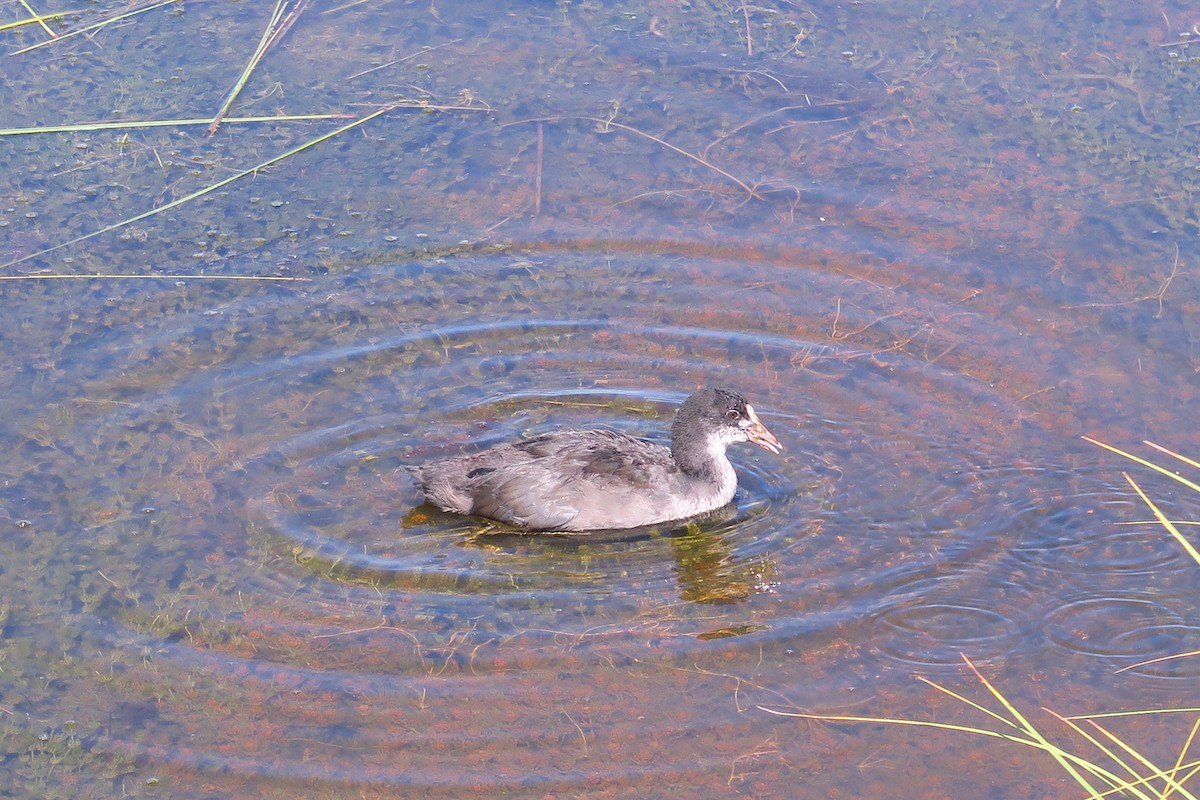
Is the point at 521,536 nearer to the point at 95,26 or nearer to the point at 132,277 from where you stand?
the point at 132,277

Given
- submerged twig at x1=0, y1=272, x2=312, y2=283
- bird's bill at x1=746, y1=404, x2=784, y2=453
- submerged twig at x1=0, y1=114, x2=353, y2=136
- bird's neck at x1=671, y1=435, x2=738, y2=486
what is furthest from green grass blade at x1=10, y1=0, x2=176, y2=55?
bird's bill at x1=746, y1=404, x2=784, y2=453

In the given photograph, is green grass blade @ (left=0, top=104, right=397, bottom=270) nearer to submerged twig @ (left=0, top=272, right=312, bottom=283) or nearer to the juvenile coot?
submerged twig @ (left=0, top=272, right=312, bottom=283)

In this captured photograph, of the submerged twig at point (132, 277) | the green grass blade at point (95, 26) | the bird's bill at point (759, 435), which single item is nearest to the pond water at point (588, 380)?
the submerged twig at point (132, 277)

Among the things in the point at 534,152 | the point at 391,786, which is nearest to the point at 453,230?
the point at 534,152

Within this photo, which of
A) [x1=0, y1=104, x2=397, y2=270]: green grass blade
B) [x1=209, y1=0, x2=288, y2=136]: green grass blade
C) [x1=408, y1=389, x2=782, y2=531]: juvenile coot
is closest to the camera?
[x1=408, y1=389, x2=782, y2=531]: juvenile coot

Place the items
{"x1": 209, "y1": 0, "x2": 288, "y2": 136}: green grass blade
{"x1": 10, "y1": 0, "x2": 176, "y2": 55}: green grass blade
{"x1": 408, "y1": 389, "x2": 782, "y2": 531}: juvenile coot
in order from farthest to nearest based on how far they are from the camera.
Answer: {"x1": 10, "y1": 0, "x2": 176, "y2": 55}: green grass blade
{"x1": 209, "y1": 0, "x2": 288, "y2": 136}: green grass blade
{"x1": 408, "y1": 389, "x2": 782, "y2": 531}: juvenile coot

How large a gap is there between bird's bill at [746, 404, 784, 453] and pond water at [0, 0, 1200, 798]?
26 cm

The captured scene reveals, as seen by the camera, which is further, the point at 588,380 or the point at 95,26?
the point at 95,26

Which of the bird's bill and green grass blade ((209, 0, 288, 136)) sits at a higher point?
green grass blade ((209, 0, 288, 136))

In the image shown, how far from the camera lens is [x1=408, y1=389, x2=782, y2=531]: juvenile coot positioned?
8.66 m

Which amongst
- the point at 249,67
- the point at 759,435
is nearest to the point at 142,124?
the point at 249,67

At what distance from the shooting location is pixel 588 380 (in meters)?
9.72

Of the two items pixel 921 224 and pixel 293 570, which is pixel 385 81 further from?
pixel 293 570

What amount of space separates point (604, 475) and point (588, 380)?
1149mm
